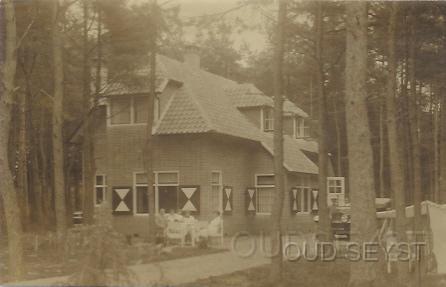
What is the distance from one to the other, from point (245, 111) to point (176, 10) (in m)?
8.46

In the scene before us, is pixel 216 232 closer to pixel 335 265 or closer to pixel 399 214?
pixel 335 265

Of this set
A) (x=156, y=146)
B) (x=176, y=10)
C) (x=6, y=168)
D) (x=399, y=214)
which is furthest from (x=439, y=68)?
(x=6, y=168)

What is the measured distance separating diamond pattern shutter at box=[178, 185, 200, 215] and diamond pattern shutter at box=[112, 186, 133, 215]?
5.08ft

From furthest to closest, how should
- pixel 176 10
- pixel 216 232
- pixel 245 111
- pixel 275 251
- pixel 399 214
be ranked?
1. pixel 245 111
2. pixel 216 232
3. pixel 176 10
4. pixel 399 214
5. pixel 275 251

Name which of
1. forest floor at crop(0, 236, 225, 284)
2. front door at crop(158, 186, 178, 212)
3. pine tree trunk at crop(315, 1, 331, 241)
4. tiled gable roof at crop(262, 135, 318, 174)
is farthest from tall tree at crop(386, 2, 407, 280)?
tiled gable roof at crop(262, 135, 318, 174)

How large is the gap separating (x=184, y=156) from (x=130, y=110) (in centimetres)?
204

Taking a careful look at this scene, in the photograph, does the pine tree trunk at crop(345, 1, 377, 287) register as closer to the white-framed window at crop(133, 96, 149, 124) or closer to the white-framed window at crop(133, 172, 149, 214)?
the white-framed window at crop(133, 96, 149, 124)

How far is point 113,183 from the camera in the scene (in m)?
18.3

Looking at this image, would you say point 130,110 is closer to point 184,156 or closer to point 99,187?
point 184,156

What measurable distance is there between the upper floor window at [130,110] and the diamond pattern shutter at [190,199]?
223 cm

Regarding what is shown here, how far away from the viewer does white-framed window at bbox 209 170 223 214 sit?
57.7 feet

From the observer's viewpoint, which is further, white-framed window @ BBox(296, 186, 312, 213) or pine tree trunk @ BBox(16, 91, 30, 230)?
white-framed window @ BBox(296, 186, 312, 213)

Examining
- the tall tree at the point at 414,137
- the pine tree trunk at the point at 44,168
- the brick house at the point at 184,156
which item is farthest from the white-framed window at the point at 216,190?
the tall tree at the point at 414,137

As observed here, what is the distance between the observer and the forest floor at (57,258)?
8591mm
